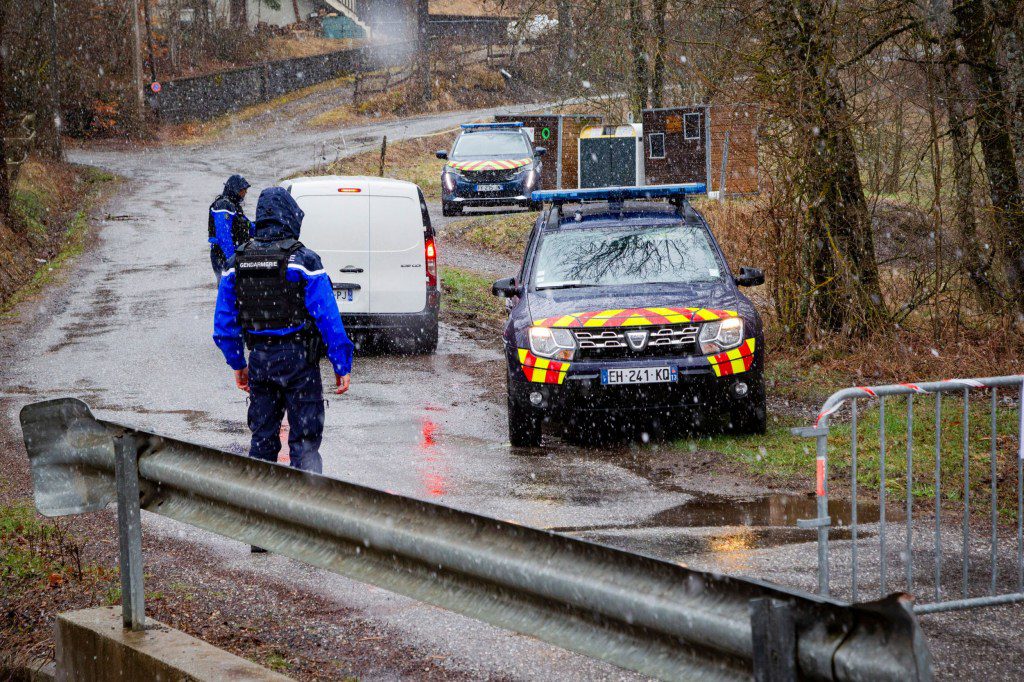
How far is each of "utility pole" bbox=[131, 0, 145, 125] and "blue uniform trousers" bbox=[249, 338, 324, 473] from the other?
139ft

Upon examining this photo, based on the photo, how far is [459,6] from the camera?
7944cm

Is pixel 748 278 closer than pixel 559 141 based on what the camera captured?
Yes

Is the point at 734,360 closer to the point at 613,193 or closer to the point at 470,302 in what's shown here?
the point at 613,193

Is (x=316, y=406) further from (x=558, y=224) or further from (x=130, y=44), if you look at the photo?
(x=130, y=44)

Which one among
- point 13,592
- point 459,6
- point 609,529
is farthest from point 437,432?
point 459,6

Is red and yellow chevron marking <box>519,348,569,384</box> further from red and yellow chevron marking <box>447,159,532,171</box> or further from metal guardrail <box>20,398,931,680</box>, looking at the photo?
red and yellow chevron marking <box>447,159,532,171</box>

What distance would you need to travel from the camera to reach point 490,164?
95.8ft

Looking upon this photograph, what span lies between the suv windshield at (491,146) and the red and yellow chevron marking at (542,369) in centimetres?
2007

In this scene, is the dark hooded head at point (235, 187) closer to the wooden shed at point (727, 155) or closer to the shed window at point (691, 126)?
the wooden shed at point (727, 155)

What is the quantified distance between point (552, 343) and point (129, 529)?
18.6 feet

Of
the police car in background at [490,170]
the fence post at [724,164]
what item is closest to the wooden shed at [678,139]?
the fence post at [724,164]

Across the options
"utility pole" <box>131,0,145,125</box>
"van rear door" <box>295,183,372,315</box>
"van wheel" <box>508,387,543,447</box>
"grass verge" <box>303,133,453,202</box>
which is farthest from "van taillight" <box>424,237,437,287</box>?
"utility pole" <box>131,0,145,125</box>

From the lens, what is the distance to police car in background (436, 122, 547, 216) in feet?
95.8

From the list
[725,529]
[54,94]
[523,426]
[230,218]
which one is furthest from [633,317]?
[54,94]
